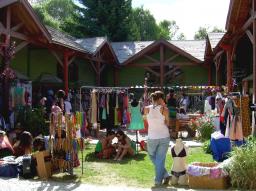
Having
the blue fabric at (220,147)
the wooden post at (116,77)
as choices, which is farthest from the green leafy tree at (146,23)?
the blue fabric at (220,147)

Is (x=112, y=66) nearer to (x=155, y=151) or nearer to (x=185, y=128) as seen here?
(x=185, y=128)

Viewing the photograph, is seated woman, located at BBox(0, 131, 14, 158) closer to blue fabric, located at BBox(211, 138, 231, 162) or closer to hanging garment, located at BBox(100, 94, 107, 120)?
hanging garment, located at BBox(100, 94, 107, 120)

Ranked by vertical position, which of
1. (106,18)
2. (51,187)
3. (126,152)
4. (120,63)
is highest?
(106,18)

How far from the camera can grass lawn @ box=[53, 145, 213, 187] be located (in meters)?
8.56

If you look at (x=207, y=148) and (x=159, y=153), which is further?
(x=207, y=148)

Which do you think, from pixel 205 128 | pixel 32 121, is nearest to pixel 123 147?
pixel 32 121

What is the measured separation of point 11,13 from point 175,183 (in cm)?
982

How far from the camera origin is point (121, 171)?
9.62m

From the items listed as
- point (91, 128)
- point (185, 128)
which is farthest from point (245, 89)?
point (91, 128)

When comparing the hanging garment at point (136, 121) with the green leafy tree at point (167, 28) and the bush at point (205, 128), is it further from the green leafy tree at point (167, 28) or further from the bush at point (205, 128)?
the green leafy tree at point (167, 28)

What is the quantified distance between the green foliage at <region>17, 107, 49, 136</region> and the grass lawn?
233 centimetres

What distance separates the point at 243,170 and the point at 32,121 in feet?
26.2

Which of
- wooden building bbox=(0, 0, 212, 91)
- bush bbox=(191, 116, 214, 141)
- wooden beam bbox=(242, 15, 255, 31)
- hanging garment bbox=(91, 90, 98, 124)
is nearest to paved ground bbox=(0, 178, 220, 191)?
hanging garment bbox=(91, 90, 98, 124)

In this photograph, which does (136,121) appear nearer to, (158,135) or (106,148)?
(106,148)
